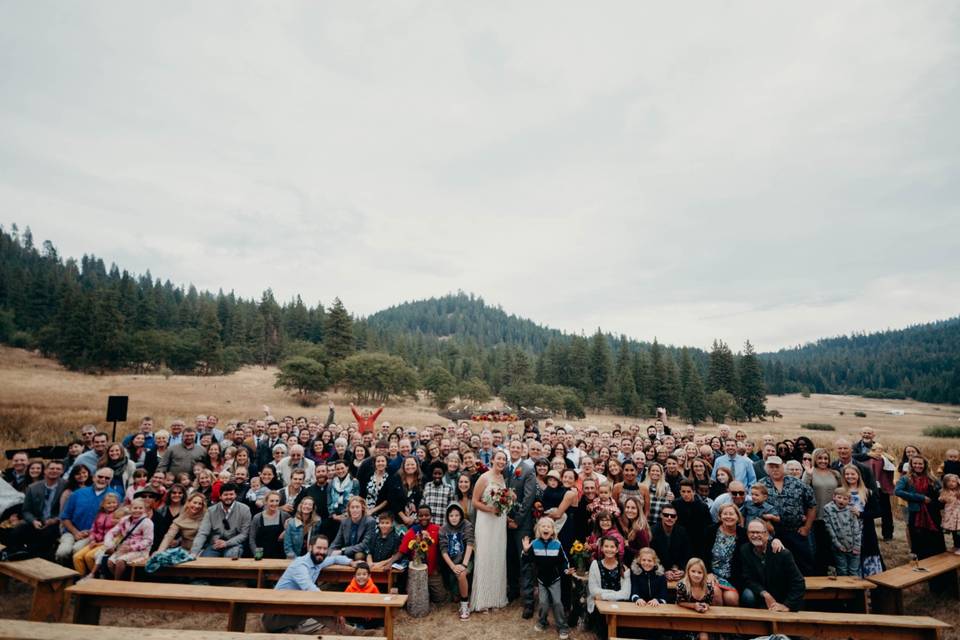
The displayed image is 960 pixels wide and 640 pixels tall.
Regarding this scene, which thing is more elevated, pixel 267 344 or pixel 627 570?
pixel 267 344

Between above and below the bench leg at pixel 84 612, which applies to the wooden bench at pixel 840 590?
above

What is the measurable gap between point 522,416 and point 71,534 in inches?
1681

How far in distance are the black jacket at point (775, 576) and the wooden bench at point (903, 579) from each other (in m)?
1.64

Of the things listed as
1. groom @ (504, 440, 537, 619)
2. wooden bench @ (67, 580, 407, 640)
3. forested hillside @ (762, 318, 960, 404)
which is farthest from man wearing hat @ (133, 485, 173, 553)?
forested hillside @ (762, 318, 960, 404)

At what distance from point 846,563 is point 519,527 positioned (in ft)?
16.2

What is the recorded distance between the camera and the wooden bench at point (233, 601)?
5.35 m

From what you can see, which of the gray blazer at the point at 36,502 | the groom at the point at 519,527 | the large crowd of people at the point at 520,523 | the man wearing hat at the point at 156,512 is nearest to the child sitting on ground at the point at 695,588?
the large crowd of people at the point at 520,523

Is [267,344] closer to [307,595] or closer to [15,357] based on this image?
[15,357]

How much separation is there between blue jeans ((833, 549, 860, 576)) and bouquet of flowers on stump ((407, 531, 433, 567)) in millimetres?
6206

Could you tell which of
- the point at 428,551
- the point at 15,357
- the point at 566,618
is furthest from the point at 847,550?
the point at 15,357

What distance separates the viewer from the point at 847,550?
6.45 meters

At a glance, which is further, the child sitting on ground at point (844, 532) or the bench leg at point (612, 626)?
the child sitting on ground at point (844, 532)

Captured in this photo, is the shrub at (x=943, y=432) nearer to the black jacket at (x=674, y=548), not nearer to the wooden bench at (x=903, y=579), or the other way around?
the wooden bench at (x=903, y=579)

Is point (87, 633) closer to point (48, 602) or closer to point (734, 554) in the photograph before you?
point (48, 602)
